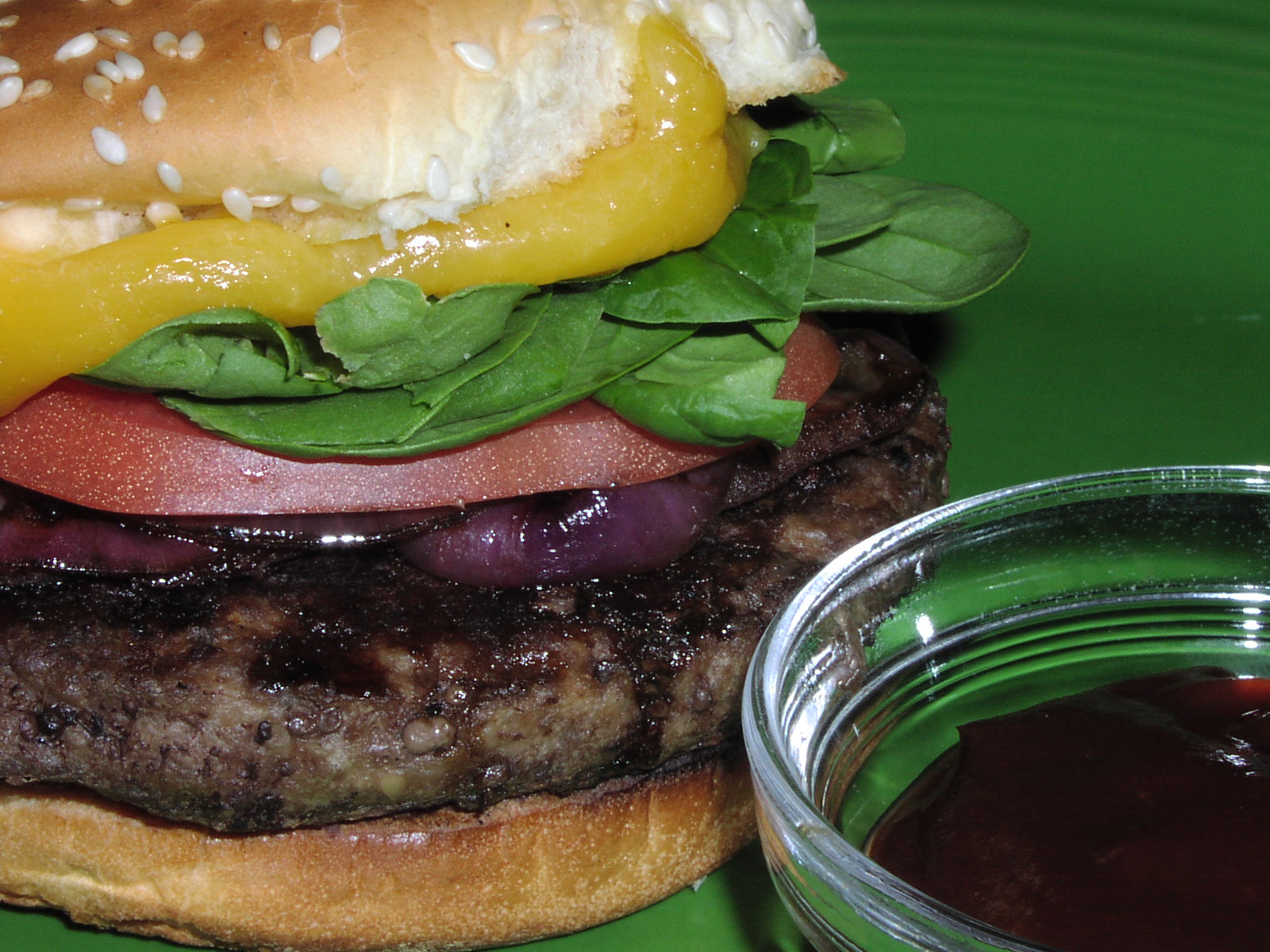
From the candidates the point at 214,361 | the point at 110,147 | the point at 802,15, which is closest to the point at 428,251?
the point at 214,361

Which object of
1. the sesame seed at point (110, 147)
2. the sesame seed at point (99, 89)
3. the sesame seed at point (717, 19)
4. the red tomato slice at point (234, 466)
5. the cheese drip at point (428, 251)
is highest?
the sesame seed at point (717, 19)

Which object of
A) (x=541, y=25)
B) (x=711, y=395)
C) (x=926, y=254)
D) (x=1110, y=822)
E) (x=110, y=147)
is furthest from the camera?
(x=926, y=254)

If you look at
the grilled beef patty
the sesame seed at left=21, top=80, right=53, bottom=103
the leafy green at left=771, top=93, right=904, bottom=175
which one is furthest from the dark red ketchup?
the sesame seed at left=21, top=80, right=53, bottom=103

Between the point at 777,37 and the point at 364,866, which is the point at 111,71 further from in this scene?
the point at 364,866

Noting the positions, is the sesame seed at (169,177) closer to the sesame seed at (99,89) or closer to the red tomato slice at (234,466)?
the sesame seed at (99,89)

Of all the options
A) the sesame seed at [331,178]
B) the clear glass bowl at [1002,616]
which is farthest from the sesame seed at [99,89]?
the clear glass bowl at [1002,616]
